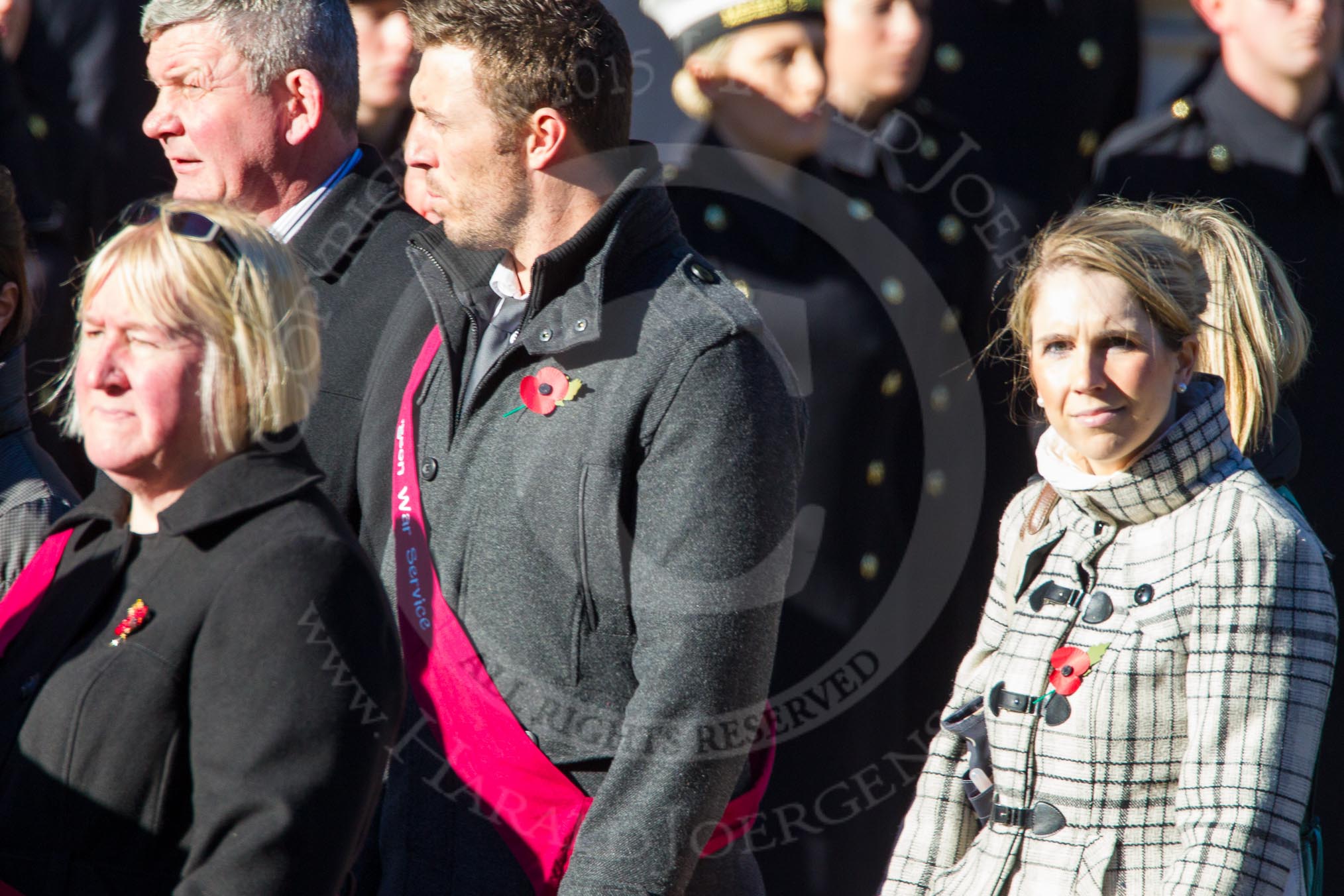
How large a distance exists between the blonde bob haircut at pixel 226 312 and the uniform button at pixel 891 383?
196 cm

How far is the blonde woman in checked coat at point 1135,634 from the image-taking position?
2268mm

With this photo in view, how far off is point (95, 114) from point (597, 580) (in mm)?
2398

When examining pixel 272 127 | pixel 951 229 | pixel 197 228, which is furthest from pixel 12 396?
pixel 951 229

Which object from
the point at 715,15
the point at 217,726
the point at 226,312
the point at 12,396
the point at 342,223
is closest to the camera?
the point at 217,726

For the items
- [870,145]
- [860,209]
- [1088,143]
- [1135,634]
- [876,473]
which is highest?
[1088,143]

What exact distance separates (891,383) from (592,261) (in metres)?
1.45

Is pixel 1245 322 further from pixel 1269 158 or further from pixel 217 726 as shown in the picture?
pixel 217 726

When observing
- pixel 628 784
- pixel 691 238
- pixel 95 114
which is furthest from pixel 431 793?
pixel 95 114

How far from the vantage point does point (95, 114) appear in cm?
410

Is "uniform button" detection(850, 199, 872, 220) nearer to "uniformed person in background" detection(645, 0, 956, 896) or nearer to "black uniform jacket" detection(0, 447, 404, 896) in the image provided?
"uniformed person in background" detection(645, 0, 956, 896)

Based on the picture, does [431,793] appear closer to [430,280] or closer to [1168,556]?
[430,280]

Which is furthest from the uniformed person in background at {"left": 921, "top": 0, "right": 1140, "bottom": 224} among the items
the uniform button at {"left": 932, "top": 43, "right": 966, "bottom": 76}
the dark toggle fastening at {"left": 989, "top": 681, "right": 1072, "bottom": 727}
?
the dark toggle fastening at {"left": 989, "top": 681, "right": 1072, "bottom": 727}

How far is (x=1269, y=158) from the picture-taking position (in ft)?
12.5

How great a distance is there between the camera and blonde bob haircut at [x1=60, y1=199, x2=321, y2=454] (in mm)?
1949
